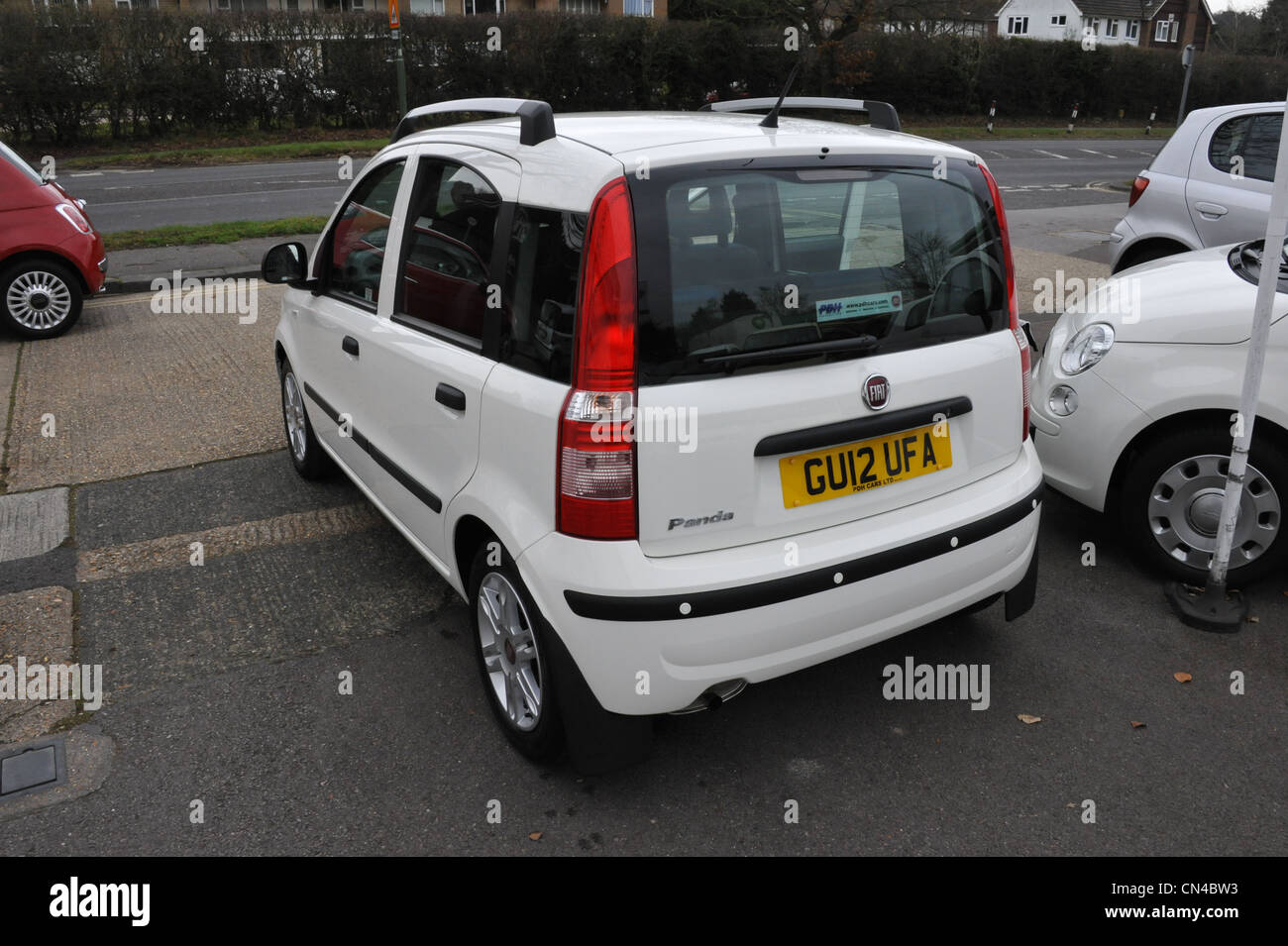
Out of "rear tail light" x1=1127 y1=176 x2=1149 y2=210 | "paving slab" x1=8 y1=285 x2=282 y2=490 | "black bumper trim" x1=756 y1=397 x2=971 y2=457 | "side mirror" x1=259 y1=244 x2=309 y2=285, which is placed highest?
"rear tail light" x1=1127 y1=176 x2=1149 y2=210

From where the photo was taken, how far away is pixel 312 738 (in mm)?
3307

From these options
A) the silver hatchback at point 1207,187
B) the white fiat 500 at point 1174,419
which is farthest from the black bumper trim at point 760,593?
the silver hatchback at point 1207,187

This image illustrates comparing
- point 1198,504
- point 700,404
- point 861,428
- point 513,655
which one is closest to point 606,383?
point 700,404

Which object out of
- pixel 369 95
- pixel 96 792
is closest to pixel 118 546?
pixel 96 792

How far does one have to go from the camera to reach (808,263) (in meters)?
2.88

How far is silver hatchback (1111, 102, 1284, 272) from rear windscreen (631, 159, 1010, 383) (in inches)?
195

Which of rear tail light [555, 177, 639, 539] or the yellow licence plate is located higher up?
rear tail light [555, 177, 639, 539]

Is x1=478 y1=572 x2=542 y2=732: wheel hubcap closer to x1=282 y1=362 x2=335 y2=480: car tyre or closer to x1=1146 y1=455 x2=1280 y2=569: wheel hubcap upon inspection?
x1=282 y1=362 x2=335 y2=480: car tyre

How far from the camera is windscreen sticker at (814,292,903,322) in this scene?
2.87 meters

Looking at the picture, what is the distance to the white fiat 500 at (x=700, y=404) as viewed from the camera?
2654 millimetres

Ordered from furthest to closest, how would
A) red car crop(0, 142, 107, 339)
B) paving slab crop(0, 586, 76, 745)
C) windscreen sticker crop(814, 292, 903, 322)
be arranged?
red car crop(0, 142, 107, 339), paving slab crop(0, 586, 76, 745), windscreen sticker crop(814, 292, 903, 322)

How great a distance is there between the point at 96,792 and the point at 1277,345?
173 inches

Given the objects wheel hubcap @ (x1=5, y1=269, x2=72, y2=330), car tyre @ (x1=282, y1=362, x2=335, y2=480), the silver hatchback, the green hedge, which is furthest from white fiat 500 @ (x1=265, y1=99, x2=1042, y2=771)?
the green hedge

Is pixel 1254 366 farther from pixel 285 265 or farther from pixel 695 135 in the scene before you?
pixel 285 265
